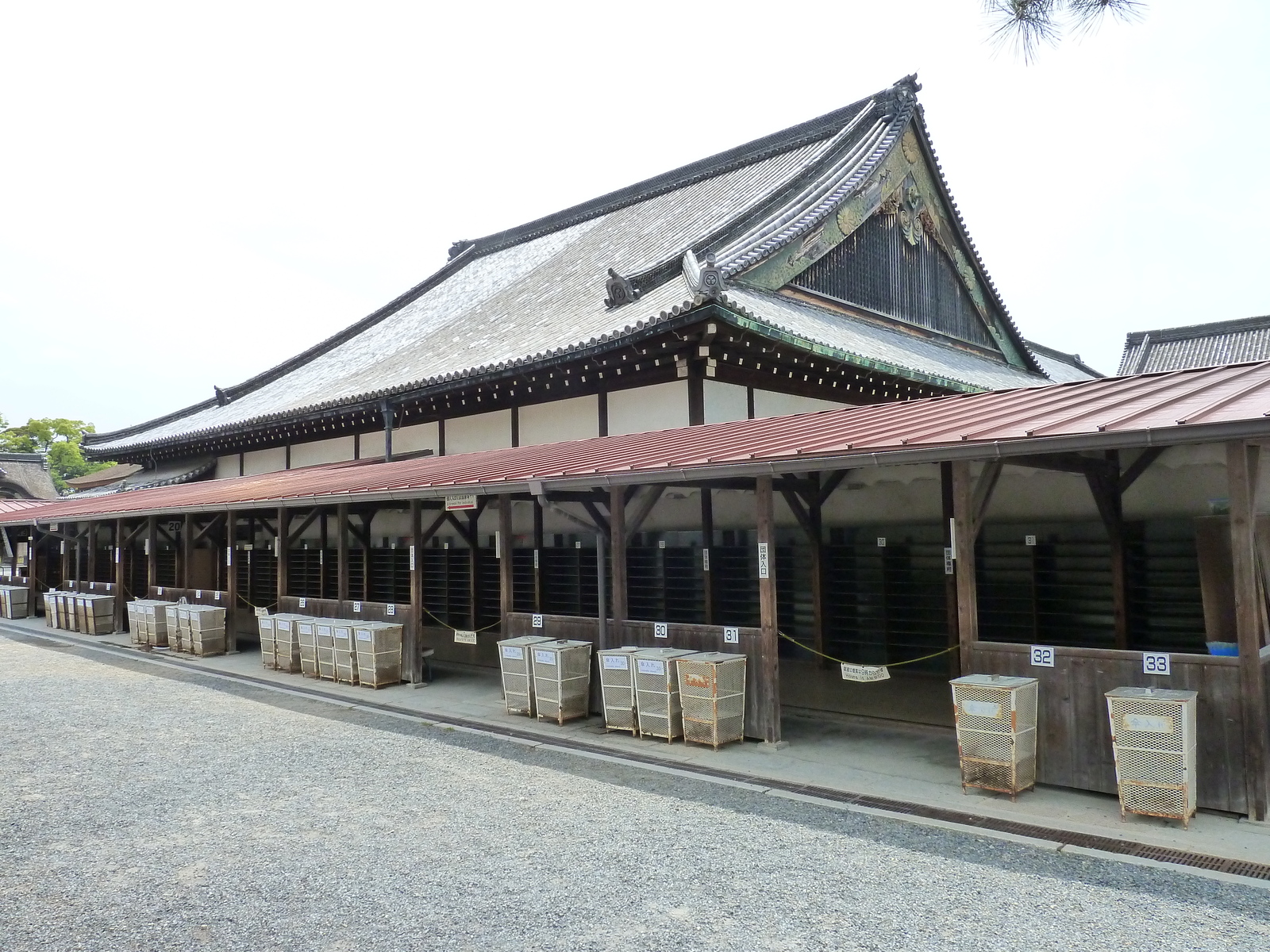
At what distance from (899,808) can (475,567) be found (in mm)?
9271

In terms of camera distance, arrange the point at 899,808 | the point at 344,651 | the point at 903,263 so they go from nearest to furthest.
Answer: the point at 899,808, the point at 344,651, the point at 903,263

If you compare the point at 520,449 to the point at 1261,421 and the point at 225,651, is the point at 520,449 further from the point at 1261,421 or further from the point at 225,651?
the point at 1261,421

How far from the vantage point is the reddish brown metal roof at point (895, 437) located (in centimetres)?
592

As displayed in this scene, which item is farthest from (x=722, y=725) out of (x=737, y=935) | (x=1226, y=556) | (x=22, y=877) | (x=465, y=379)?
(x=465, y=379)

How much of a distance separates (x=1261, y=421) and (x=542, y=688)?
22.8ft

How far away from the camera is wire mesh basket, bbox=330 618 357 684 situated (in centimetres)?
1224

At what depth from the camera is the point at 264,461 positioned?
807 inches

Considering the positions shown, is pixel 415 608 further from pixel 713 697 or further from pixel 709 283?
pixel 709 283

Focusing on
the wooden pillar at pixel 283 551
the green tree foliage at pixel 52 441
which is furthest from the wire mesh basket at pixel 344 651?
the green tree foliage at pixel 52 441

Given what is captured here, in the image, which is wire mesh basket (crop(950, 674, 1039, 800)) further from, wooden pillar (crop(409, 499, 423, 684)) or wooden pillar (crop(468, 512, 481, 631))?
wooden pillar (crop(468, 512, 481, 631))

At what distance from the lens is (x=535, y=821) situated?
20.5ft

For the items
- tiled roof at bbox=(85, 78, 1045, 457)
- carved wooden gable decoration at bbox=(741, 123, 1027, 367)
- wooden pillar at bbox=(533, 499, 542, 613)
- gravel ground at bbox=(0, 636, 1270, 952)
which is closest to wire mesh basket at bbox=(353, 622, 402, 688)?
wooden pillar at bbox=(533, 499, 542, 613)

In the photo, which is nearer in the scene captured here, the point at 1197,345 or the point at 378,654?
the point at 378,654

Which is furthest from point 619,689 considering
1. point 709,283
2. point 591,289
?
point 591,289
